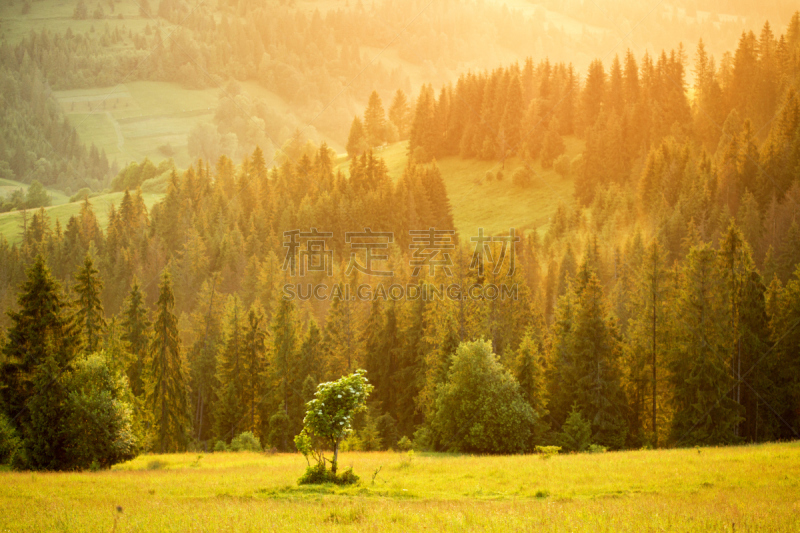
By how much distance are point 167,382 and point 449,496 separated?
120 feet

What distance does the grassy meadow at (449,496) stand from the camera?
18.6 meters

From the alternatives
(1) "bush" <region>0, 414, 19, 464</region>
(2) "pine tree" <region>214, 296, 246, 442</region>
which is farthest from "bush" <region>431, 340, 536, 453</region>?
(1) "bush" <region>0, 414, 19, 464</region>

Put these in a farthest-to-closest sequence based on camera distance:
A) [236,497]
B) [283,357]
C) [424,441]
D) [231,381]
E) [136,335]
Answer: [231,381] → [283,357] → [136,335] → [424,441] → [236,497]

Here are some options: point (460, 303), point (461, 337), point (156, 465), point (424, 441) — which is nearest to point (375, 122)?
point (460, 303)

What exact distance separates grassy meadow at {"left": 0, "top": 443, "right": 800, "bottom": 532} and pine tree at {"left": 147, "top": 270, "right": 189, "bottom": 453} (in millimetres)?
19165

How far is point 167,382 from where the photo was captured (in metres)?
52.9

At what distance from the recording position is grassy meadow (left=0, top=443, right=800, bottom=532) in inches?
734

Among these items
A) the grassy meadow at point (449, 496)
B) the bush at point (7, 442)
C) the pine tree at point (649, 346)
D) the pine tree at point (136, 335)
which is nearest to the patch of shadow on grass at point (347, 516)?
the grassy meadow at point (449, 496)

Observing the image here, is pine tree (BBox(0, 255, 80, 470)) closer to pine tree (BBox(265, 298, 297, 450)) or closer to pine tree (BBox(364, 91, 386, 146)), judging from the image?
pine tree (BBox(265, 298, 297, 450))

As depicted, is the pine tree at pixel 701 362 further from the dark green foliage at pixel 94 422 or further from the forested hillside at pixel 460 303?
the dark green foliage at pixel 94 422

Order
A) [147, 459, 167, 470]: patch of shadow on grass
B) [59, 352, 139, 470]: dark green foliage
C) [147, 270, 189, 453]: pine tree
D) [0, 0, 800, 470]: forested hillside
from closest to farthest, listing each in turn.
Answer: [59, 352, 139, 470]: dark green foliage, [147, 459, 167, 470]: patch of shadow on grass, [0, 0, 800, 470]: forested hillside, [147, 270, 189, 453]: pine tree

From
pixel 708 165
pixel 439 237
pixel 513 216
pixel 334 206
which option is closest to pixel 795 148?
pixel 708 165

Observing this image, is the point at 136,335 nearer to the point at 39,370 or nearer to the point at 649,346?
the point at 39,370

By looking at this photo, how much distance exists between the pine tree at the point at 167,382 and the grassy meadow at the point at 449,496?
19.2m
